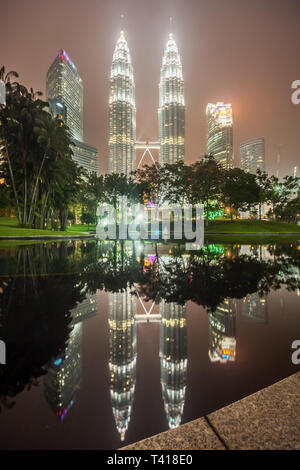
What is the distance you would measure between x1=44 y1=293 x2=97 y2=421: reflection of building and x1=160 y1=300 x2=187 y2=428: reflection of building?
798mm

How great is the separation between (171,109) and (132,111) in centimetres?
2830

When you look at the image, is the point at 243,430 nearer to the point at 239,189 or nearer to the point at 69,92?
the point at 239,189

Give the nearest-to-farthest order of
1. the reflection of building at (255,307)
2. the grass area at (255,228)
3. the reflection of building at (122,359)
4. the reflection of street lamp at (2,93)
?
the reflection of building at (122,359) < the reflection of building at (255,307) < the reflection of street lamp at (2,93) < the grass area at (255,228)

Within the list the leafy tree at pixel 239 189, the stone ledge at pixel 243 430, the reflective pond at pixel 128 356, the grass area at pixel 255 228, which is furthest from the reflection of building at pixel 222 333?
the leafy tree at pixel 239 189

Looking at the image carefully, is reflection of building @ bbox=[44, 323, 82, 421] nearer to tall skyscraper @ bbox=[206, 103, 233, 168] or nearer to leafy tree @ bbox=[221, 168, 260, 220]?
leafy tree @ bbox=[221, 168, 260, 220]

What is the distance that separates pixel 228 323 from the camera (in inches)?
141

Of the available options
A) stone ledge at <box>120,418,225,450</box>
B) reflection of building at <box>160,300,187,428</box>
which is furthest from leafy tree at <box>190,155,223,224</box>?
stone ledge at <box>120,418,225,450</box>

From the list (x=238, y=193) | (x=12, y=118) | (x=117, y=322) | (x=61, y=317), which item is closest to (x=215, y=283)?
(x=117, y=322)

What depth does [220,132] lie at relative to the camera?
166m

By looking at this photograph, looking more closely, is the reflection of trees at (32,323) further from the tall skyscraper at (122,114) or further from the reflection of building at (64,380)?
the tall skyscraper at (122,114)

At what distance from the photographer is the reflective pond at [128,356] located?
5.53ft

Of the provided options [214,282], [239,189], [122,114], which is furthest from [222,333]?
[122,114]

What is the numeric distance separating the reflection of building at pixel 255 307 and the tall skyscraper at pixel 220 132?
509 feet
